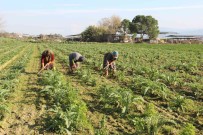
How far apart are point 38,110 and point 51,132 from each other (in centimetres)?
166

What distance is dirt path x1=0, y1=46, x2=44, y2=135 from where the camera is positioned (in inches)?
263

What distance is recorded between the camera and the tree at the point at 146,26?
7972 cm

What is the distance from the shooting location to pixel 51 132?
258 inches

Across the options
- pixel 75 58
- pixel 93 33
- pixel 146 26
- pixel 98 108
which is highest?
pixel 146 26

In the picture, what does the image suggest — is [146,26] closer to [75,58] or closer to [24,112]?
[75,58]

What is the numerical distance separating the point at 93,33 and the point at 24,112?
72400 mm

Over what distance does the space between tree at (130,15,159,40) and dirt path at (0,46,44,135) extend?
7040 centimetres

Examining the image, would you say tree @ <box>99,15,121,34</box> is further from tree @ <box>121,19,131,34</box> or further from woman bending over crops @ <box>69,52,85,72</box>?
woman bending over crops @ <box>69,52,85,72</box>

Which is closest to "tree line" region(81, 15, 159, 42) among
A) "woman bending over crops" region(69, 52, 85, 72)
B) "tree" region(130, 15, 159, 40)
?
"tree" region(130, 15, 159, 40)

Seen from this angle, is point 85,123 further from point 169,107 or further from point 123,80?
point 123,80

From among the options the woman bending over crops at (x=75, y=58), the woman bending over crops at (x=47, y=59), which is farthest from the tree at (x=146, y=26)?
the woman bending over crops at (x=47, y=59)

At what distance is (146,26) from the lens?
80812mm

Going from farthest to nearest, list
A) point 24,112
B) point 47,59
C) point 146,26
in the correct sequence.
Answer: point 146,26 < point 47,59 < point 24,112

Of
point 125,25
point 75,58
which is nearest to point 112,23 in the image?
point 125,25
